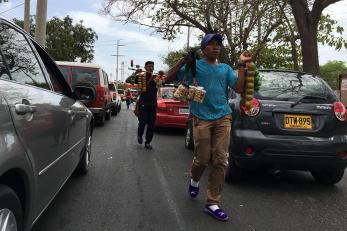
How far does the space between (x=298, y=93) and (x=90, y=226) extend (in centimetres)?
308

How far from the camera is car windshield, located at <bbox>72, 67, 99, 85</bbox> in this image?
13.1 m

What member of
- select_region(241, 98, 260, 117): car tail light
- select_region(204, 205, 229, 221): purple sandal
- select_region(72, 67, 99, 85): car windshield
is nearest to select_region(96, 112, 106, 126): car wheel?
select_region(72, 67, 99, 85): car windshield

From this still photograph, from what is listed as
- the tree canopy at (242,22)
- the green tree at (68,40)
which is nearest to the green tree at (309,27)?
the tree canopy at (242,22)

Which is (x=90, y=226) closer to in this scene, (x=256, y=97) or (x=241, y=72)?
(x=241, y=72)

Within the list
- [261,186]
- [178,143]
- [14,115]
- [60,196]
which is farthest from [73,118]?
[178,143]

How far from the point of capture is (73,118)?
15.5 ft

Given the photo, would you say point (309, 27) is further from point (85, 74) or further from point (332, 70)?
point (332, 70)

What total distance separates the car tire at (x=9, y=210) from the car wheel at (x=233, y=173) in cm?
346

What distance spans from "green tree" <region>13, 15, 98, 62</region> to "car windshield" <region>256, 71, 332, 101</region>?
42.5m

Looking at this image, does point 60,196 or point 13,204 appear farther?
point 60,196

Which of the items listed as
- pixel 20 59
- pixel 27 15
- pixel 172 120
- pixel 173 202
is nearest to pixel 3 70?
pixel 20 59

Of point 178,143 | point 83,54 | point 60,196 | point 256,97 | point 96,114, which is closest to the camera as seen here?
point 60,196

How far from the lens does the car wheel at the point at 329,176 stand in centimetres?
610

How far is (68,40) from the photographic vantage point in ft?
158
